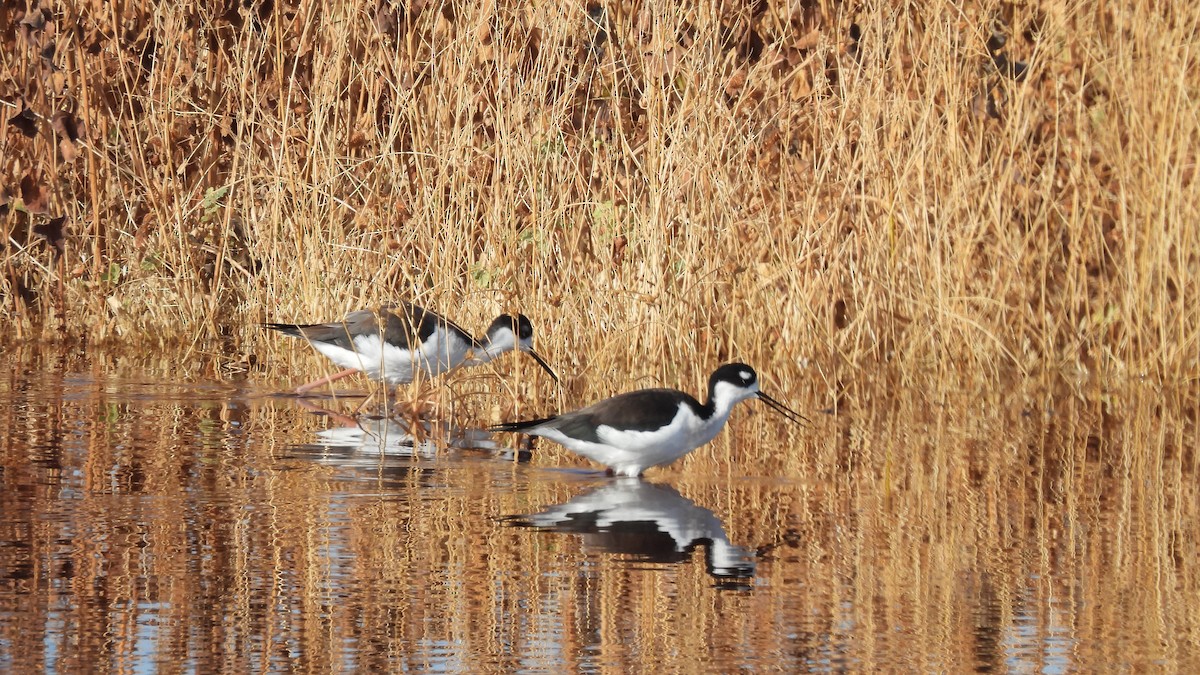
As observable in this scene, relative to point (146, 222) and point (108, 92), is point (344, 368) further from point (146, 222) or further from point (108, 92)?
point (108, 92)

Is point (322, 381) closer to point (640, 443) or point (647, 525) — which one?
point (640, 443)

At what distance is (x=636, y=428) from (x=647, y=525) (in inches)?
32.7

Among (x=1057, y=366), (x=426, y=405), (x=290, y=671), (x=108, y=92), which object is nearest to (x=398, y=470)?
(x=426, y=405)

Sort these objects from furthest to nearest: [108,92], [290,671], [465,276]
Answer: [108,92] < [465,276] < [290,671]

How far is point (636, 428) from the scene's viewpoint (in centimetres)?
673

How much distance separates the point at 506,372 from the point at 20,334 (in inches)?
134

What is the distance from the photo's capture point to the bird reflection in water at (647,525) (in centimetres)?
545

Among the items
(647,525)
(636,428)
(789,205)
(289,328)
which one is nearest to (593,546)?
(647,525)

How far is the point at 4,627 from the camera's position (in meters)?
4.45

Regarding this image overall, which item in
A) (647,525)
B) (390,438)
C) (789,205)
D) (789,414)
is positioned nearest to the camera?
(647,525)

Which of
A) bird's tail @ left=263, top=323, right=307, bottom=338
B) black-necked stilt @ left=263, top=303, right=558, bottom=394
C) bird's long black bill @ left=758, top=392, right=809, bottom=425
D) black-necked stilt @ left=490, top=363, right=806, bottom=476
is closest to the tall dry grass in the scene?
black-necked stilt @ left=263, top=303, right=558, bottom=394

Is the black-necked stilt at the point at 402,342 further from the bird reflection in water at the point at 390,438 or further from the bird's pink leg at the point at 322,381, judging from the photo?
the bird reflection in water at the point at 390,438

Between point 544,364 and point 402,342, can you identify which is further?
point 402,342

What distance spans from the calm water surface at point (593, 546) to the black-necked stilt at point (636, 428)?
127 mm
